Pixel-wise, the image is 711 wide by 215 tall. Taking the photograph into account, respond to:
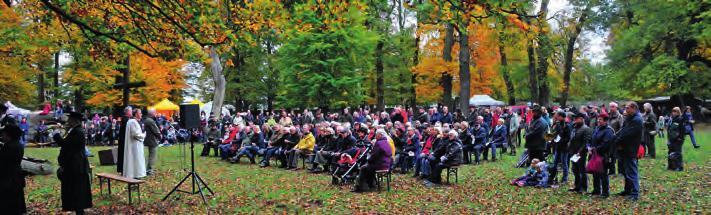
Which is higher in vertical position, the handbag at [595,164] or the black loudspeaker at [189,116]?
the black loudspeaker at [189,116]

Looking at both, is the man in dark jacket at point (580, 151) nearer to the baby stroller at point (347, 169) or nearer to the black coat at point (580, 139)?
the black coat at point (580, 139)

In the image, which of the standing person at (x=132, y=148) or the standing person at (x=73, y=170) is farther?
the standing person at (x=132, y=148)

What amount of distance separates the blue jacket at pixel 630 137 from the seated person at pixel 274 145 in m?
8.80

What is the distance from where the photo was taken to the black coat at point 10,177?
630cm

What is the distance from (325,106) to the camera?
89.9ft

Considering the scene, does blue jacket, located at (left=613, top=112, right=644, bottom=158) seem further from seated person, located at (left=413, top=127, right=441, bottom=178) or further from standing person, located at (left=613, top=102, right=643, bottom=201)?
seated person, located at (left=413, top=127, right=441, bottom=178)

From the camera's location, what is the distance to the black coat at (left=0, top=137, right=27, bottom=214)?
6.30 metres

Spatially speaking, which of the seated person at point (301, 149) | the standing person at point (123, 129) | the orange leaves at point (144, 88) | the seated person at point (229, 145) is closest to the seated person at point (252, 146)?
the seated person at point (229, 145)

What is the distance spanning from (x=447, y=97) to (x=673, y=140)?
16.2m

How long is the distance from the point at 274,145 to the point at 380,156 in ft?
18.7

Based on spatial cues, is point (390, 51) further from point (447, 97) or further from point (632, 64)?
point (632, 64)

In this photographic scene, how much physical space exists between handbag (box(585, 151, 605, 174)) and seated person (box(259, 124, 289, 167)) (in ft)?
27.5

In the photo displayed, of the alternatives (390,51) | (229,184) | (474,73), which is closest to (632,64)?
(474,73)

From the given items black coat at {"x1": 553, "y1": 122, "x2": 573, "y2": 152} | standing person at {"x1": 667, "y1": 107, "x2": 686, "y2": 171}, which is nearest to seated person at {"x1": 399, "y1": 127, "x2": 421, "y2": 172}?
black coat at {"x1": 553, "y1": 122, "x2": 573, "y2": 152}
